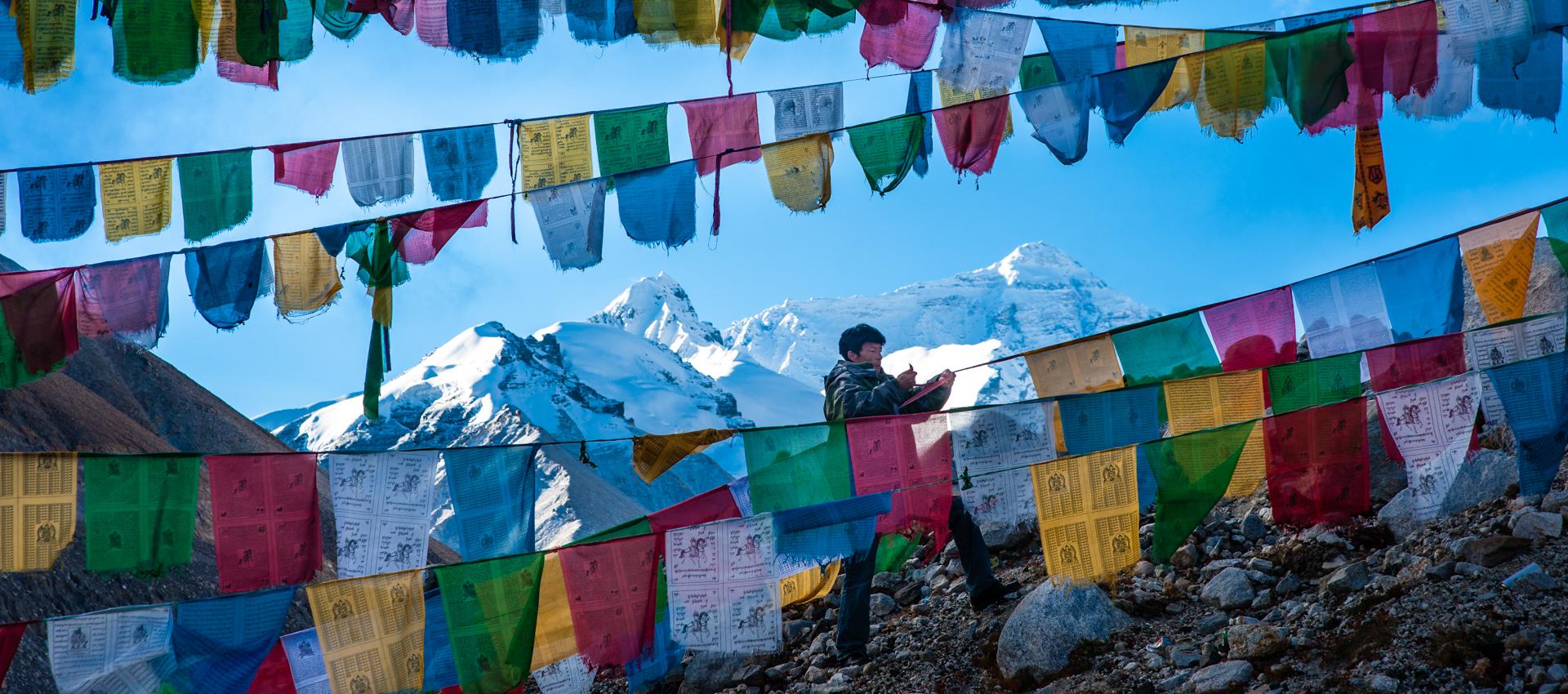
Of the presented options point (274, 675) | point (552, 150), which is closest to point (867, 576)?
point (274, 675)

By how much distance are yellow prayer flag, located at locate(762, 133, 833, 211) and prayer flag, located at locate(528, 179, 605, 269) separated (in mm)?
1198

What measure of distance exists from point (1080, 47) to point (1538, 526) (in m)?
4.34

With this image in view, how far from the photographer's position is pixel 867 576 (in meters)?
7.02

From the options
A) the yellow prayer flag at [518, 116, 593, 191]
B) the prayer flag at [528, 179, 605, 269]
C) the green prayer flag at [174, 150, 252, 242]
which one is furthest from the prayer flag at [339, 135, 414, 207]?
the prayer flag at [528, 179, 605, 269]

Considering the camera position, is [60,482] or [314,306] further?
[314,306]

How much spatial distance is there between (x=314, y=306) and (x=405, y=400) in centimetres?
9836

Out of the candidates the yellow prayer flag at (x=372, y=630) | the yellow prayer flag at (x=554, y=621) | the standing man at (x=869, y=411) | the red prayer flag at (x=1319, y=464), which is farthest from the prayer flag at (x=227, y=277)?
the red prayer flag at (x=1319, y=464)

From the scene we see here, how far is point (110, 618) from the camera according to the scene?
617cm

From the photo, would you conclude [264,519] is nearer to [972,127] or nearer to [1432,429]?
[972,127]

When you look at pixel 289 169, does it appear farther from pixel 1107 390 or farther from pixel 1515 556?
pixel 1515 556

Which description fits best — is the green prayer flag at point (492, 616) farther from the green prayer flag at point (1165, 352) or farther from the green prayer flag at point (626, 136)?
the green prayer flag at point (1165, 352)

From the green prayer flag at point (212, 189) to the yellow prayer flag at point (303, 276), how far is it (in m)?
0.45

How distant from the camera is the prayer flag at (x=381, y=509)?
6.74m

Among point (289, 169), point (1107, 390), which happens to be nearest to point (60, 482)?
point (289, 169)
